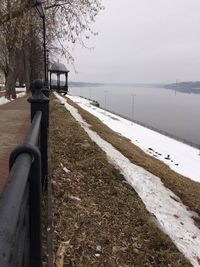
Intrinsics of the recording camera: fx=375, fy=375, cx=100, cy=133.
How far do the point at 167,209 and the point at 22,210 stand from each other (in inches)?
210

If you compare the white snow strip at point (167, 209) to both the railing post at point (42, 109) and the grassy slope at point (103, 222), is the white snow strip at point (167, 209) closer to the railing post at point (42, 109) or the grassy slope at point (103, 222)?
the grassy slope at point (103, 222)

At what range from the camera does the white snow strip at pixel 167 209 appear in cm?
541

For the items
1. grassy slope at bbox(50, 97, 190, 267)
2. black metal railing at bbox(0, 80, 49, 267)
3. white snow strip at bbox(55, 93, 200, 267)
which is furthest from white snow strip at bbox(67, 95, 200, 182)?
black metal railing at bbox(0, 80, 49, 267)

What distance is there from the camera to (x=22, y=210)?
167 cm

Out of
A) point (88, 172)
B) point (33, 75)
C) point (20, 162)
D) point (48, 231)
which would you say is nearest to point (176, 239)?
point (48, 231)

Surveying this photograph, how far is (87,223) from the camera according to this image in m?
5.33

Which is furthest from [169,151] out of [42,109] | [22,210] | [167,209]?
[22,210]

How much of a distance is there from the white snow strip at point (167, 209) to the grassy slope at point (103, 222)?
23cm

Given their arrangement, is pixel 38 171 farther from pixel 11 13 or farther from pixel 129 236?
pixel 11 13

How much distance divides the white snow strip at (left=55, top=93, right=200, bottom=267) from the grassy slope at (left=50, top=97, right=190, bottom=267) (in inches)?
9.2

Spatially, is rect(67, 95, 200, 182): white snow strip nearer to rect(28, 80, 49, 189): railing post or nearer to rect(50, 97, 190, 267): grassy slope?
rect(50, 97, 190, 267): grassy slope

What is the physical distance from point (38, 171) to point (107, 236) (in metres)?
3.13

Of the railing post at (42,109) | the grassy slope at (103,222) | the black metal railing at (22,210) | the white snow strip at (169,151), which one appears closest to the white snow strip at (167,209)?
the grassy slope at (103,222)

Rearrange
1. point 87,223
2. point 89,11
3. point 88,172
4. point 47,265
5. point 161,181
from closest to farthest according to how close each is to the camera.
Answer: point 47,265, point 87,223, point 88,172, point 161,181, point 89,11
